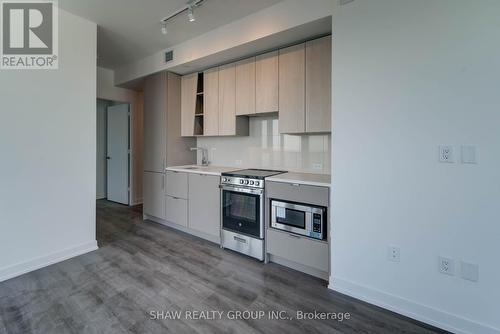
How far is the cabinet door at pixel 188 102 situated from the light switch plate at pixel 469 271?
11.5 feet

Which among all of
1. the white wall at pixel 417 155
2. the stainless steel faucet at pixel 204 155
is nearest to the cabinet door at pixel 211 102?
the stainless steel faucet at pixel 204 155

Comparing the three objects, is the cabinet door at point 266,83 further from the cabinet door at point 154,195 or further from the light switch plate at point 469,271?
the light switch plate at point 469,271

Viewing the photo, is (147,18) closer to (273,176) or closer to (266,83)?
(266,83)

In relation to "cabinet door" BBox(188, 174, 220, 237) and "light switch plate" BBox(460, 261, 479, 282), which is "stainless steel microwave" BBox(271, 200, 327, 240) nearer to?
"cabinet door" BBox(188, 174, 220, 237)

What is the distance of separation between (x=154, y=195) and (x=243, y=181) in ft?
6.43

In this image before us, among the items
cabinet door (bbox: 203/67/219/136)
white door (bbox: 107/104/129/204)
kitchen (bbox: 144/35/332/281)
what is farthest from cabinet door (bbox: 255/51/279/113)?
white door (bbox: 107/104/129/204)

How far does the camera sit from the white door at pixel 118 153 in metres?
5.05

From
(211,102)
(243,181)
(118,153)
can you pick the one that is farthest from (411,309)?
(118,153)

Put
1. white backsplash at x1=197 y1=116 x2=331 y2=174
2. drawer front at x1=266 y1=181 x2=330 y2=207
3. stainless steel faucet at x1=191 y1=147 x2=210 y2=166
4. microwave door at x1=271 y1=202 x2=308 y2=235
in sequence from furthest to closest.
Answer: stainless steel faucet at x1=191 y1=147 x2=210 y2=166, white backsplash at x1=197 y1=116 x2=331 y2=174, microwave door at x1=271 y1=202 x2=308 y2=235, drawer front at x1=266 y1=181 x2=330 y2=207

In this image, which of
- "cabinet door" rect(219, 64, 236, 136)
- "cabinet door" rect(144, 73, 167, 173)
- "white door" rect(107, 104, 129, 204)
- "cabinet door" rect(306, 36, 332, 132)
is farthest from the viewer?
"white door" rect(107, 104, 129, 204)

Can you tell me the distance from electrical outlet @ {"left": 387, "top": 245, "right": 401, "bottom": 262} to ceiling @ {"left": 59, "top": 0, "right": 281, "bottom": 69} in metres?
2.59

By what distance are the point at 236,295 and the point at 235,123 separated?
7.08 feet

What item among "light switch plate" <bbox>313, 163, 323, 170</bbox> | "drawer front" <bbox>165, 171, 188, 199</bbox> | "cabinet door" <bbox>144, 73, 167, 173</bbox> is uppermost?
"cabinet door" <bbox>144, 73, 167, 173</bbox>

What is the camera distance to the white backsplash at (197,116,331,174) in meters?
2.87
